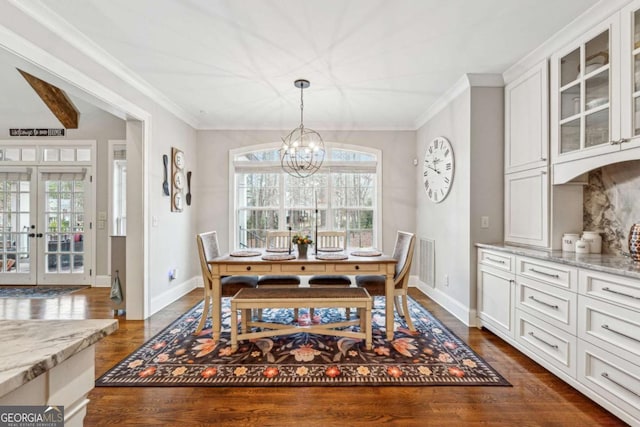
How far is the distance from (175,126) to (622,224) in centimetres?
476

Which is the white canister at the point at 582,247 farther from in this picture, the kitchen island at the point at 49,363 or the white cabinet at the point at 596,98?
the kitchen island at the point at 49,363

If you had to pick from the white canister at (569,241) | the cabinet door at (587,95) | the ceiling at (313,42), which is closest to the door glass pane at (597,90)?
the cabinet door at (587,95)

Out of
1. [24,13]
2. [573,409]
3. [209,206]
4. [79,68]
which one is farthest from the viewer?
[209,206]

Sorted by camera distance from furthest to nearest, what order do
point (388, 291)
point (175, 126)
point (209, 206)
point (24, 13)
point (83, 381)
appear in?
point (209, 206)
point (175, 126)
point (388, 291)
point (24, 13)
point (83, 381)

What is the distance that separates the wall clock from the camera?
13.3 ft

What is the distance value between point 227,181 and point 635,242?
4.58 m

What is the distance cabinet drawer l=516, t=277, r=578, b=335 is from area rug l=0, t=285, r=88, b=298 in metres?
5.64

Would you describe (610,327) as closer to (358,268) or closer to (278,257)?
(358,268)

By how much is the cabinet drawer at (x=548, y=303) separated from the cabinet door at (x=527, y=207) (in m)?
0.46

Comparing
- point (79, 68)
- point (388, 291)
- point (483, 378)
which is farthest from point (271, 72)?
point (483, 378)

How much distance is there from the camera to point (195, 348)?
266 cm

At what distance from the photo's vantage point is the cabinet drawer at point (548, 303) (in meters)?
2.05

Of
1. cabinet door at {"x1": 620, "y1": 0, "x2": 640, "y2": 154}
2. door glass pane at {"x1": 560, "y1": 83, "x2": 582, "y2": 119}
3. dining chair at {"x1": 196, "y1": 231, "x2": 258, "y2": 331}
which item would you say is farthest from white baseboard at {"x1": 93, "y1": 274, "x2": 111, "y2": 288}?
cabinet door at {"x1": 620, "y1": 0, "x2": 640, "y2": 154}

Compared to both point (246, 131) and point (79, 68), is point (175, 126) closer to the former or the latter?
point (246, 131)
